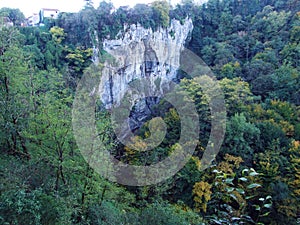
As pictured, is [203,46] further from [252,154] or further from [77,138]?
[77,138]

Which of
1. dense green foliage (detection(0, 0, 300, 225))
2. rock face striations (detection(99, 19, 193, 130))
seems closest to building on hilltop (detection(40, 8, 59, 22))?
dense green foliage (detection(0, 0, 300, 225))

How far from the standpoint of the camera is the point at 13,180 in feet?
13.5

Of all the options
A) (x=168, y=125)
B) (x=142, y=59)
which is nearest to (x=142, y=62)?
(x=142, y=59)

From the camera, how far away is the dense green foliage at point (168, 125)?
416cm

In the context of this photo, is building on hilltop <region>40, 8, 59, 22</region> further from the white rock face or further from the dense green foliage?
the white rock face

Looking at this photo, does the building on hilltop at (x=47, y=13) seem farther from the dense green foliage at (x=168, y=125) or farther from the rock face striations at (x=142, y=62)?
the rock face striations at (x=142, y=62)

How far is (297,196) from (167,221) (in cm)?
576

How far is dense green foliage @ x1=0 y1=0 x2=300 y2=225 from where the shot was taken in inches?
164

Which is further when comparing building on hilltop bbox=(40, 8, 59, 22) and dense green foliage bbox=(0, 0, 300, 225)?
building on hilltop bbox=(40, 8, 59, 22)

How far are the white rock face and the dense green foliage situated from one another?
78 cm

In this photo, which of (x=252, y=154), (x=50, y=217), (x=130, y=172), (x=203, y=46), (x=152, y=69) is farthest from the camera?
(x=203, y=46)

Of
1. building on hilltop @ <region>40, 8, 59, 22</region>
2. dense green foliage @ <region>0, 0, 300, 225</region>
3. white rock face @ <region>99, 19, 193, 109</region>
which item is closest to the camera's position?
dense green foliage @ <region>0, 0, 300, 225</region>

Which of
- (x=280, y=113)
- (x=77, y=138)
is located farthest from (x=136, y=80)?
(x=77, y=138)

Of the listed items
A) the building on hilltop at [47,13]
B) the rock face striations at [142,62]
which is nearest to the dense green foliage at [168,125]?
the rock face striations at [142,62]
